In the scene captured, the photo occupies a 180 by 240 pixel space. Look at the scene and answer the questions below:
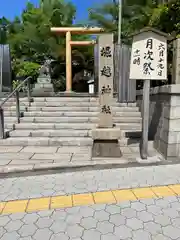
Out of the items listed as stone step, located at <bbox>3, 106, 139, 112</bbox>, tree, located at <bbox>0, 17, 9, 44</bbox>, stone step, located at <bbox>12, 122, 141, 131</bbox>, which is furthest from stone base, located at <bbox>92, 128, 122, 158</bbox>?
tree, located at <bbox>0, 17, 9, 44</bbox>

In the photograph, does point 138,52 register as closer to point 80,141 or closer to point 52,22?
point 80,141

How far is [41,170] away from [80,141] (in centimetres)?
167

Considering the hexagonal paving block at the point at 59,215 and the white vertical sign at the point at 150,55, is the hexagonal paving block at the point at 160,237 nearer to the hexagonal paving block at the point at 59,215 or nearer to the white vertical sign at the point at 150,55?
the hexagonal paving block at the point at 59,215

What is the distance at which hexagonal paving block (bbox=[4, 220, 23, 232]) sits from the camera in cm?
219

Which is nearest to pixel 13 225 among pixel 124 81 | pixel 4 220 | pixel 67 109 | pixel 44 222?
pixel 4 220

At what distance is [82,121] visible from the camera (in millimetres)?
6285

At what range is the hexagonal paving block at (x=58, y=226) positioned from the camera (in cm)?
217

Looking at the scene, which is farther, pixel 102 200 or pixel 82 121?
pixel 82 121

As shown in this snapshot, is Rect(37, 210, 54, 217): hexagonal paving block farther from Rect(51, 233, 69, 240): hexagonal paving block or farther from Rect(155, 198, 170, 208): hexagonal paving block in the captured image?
Rect(155, 198, 170, 208): hexagonal paving block

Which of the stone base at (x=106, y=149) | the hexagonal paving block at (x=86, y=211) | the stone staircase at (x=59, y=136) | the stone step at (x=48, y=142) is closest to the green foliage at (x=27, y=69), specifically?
the stone staircase at (x=59, y=136)

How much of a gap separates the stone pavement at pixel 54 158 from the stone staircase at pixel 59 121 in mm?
226

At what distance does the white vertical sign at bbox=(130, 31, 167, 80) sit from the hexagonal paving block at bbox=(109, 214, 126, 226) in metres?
2.42

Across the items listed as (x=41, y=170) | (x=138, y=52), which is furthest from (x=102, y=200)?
(x=138, y=52)

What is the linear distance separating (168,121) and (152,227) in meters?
2.30
